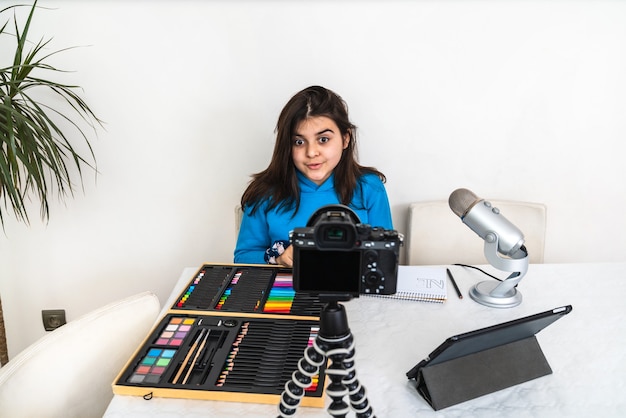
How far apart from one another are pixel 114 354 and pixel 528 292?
116 cm

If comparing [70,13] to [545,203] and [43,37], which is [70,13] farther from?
[545,203]

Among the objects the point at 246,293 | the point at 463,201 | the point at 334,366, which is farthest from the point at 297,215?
the point at 334,366

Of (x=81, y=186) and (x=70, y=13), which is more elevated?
(x=70, y=13)

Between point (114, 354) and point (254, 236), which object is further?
point (254, 236)

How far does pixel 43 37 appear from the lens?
76.2 inches

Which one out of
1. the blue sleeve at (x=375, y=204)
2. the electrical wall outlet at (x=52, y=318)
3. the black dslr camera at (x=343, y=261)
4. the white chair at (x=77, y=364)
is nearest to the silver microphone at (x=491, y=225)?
the blue sleeve at (x=375, y=204)

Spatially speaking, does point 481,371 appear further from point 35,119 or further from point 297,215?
point 35,119

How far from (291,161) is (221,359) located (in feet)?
2.71

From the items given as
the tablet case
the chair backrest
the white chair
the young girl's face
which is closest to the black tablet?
the tablet case

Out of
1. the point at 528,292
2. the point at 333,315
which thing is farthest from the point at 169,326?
the point at 528,292

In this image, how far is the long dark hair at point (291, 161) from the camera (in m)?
1.67

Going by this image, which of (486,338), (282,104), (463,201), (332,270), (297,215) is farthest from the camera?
(282,104)

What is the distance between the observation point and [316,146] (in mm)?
1654

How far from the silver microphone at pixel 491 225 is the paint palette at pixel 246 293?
0.49 meters
